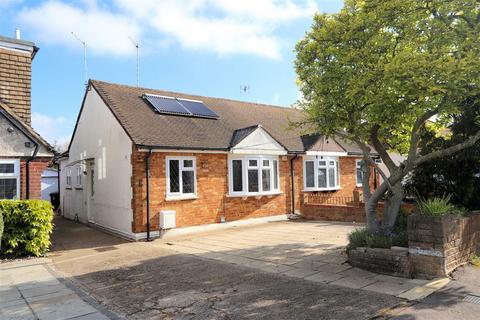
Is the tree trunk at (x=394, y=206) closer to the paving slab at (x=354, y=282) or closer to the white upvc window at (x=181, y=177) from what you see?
the paving slab at (x=354, y=282)

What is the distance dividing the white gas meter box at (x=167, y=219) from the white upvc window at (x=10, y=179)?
4.23 meters

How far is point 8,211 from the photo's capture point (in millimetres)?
9570

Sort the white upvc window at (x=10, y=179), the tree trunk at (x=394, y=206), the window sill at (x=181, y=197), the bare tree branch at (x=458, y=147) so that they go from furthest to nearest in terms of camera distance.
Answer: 1. the window sill at (x=181, y=197)
2. the white upvc window at (x=10, y=179)
3. the tree trunk at (x=394, y=206)
4. the bare tree branch at (x=458, y=147)

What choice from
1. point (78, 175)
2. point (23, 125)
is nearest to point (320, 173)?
point (78, 175)

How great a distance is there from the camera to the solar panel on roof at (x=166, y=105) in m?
15.1

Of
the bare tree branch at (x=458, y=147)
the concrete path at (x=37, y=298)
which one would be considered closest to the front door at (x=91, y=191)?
the concrete path at (x=37, y=298)

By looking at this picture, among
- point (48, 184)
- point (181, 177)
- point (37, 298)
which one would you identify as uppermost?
point (181, 177)

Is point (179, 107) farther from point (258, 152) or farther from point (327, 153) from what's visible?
point (327, 153)

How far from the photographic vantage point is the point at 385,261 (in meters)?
6.84

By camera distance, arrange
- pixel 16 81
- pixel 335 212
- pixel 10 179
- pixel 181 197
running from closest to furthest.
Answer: pixel 10 179 → pixel 16 81 → pixel 181 197 → pixel 335 212

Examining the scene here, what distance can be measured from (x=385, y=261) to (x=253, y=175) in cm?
860

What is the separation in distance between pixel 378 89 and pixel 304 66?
2104 millimetres

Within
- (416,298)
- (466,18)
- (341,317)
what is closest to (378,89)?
(466,18)

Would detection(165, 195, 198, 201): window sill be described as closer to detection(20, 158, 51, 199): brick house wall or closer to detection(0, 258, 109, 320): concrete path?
detection(20, 158, 51, 199): brick house wall
